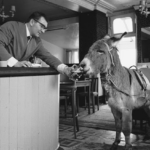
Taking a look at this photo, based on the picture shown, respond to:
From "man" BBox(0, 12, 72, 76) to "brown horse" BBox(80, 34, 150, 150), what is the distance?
11.5 inches

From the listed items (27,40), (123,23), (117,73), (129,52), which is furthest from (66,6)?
(117,73)

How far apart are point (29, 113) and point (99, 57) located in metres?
0.85

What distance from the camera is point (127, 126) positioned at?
2.22m

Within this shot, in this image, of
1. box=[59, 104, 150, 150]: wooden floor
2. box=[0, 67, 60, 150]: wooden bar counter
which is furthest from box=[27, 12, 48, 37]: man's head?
box=[59, 104, 150, 150]: wooden floor

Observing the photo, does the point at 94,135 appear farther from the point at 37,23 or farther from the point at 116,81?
the point at 37,23

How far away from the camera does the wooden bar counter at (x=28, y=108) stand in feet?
4.62

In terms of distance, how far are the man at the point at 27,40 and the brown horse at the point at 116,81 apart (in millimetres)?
293

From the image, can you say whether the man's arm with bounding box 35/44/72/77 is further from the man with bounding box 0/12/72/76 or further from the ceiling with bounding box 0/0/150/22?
the ceiling with bounding box 0/0/150/22

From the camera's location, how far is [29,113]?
161cm

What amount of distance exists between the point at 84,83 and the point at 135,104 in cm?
245

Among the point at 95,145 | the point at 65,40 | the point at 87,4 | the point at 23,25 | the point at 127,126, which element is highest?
the point at 87,4

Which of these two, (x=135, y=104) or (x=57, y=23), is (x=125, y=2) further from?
(x=135, y=104)

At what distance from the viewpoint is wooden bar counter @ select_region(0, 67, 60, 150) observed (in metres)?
1.41

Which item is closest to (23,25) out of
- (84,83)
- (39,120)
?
(39,120)
